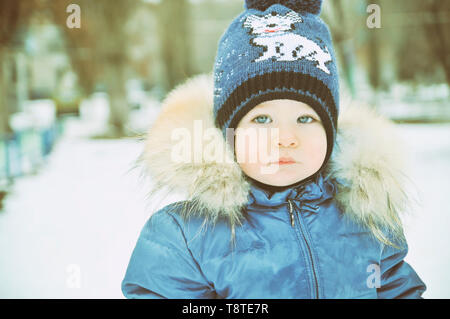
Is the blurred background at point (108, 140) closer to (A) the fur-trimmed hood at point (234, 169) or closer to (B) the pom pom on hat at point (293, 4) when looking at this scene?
(A) the fur-trimmed hood at point (234, 169)

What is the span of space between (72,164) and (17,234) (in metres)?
2.04

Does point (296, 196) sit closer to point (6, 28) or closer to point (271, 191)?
point (271, 191)

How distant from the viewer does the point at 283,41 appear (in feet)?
3.14

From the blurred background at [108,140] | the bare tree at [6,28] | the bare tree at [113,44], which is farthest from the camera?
the bare tree at [113,44]

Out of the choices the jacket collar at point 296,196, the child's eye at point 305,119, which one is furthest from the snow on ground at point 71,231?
the child's eye at point 305,119

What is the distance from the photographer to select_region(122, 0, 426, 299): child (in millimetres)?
914

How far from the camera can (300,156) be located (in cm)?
94

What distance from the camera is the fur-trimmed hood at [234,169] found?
958 mm

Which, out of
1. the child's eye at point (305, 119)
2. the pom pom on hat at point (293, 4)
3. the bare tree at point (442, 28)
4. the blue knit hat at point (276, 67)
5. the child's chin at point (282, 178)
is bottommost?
the child's chin at point (282, 178)

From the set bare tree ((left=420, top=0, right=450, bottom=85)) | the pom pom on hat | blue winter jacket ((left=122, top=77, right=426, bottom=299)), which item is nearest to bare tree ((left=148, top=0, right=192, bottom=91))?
bare tree ((left=420, top=0, right=450, bottom=85))

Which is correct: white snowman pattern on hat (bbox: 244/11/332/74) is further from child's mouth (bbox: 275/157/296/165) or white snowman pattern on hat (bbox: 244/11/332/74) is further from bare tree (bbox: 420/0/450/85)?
bare tree (bbox: 420/0/450/85)

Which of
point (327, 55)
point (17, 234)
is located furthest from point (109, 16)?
point (327, 55)

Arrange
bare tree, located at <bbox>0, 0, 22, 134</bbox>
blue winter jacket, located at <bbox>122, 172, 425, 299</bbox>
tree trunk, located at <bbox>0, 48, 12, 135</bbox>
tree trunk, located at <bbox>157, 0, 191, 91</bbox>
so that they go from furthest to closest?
tree trunk, located at <bbox>157, 0, 191, 91</bbox>
tree trunk, located at <bbox>0, 48, 12, 135</bbox>
bare tree, located at <bbox>0, 0, 22, 134</bbox>
blue winter jacket, located at <bbox>122, 172, 425, 299</bbox>
